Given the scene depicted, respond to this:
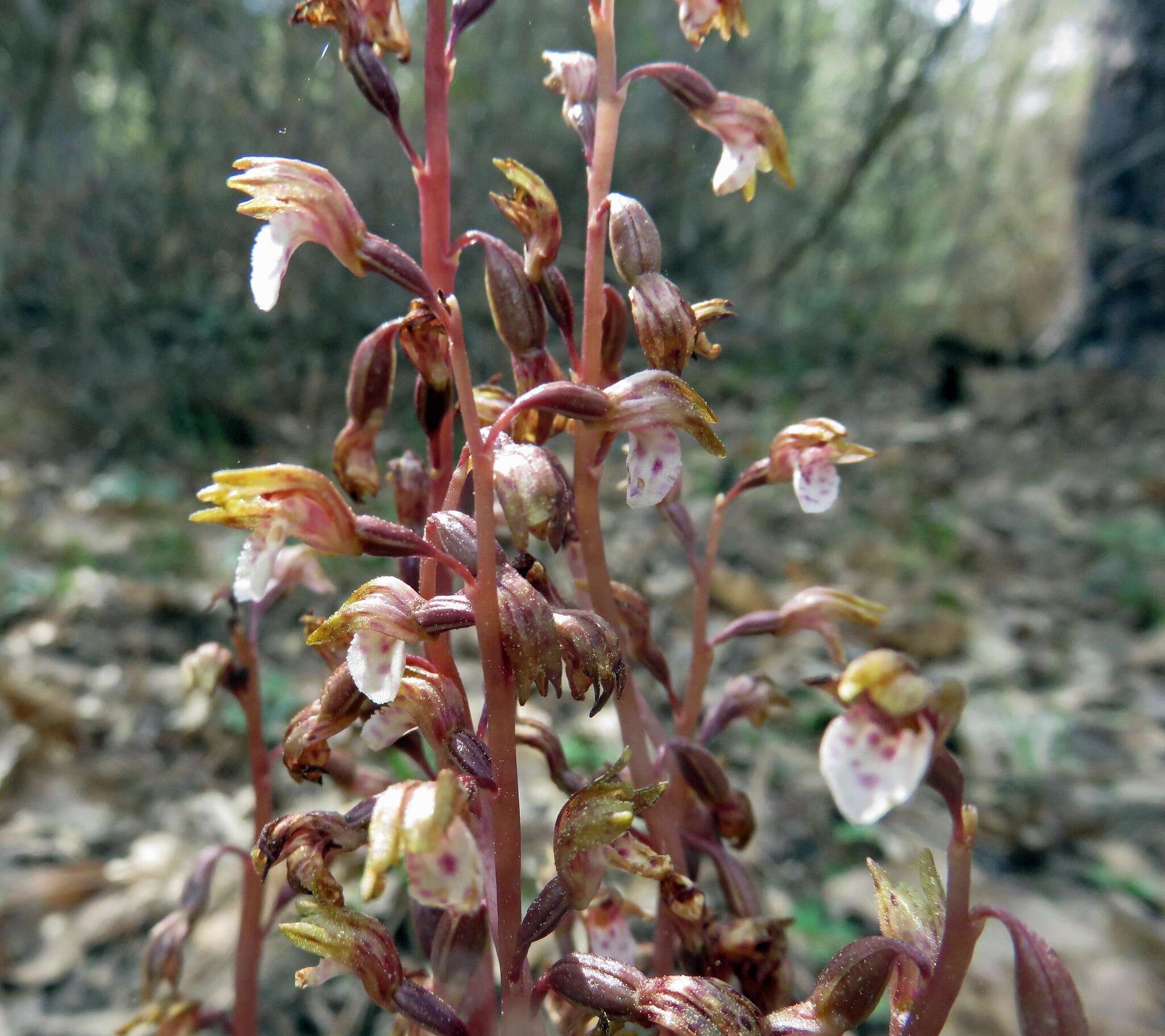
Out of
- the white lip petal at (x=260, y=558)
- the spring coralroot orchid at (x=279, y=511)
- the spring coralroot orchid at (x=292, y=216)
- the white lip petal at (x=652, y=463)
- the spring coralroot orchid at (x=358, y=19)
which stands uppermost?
the spring coralroot orchid at (x=358, y=19)

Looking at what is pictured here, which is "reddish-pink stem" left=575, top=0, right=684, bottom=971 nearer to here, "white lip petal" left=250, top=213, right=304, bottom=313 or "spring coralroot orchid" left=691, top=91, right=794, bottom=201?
"spring coralroot orchid" left=691, top=91, right=794, bottom=201

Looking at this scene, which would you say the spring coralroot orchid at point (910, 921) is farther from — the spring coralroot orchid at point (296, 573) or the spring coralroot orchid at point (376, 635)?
the spring coralroot orchid at point (296, 573)

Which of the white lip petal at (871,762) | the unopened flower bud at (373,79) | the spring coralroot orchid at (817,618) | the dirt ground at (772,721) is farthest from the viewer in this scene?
the dirt ground at (772,721)

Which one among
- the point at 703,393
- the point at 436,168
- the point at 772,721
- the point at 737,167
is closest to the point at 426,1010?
the point at 436,168

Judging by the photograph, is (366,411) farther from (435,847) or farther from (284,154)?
(284,154)

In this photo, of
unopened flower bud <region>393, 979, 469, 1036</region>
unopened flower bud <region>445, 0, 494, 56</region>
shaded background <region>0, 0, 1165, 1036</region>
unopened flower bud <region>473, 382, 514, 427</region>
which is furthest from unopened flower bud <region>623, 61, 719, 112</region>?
unopened flower bud <region>393, 979, 469, 1036</region>

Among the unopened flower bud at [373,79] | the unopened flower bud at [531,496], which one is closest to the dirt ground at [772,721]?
the unopened flower bud at [531,496]
